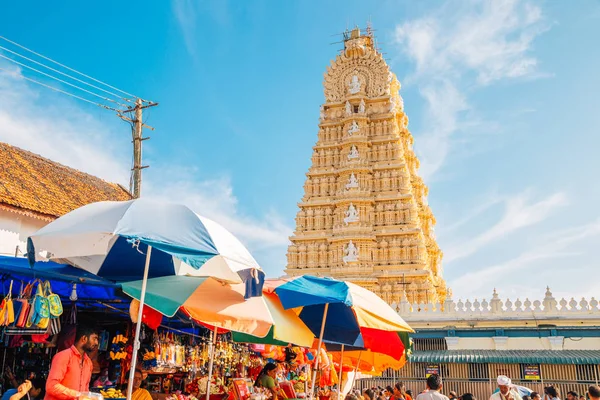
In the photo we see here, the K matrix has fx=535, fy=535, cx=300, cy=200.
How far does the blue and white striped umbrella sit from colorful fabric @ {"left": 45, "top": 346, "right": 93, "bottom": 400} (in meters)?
1.11

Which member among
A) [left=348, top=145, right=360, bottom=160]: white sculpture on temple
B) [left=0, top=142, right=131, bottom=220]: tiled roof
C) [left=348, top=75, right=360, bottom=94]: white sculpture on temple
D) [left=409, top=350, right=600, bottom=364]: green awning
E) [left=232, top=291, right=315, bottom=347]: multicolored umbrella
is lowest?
[left=409, top=350, right=600, bottom=364]: green awning

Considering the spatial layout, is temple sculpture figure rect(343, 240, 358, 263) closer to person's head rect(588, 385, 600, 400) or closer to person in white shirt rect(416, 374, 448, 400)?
person in white shirt rect(416, 374, 448, 400)

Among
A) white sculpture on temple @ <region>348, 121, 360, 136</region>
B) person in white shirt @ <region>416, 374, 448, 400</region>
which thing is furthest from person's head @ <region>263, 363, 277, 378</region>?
white sculpture on temple @ <region>348, 121, 360, 136</region>

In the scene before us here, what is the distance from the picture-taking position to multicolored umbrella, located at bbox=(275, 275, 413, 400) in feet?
23.8

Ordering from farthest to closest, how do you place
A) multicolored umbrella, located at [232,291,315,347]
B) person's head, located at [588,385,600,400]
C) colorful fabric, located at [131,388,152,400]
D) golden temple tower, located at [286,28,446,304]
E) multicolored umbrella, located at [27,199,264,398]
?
golden temple tower, located at [286,28,446,304] < multicolored umbrella, located at [232,291,315,347] < colorful fabric, located at [131,388,152,400] < person's head, located at [588,385,600,400] < multicolored umbrella, located at [27,199,264,398]

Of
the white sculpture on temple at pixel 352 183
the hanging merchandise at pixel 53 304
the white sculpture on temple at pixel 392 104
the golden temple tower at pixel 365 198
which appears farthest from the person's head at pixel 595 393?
the white sculpture on temple at pixel 392 104

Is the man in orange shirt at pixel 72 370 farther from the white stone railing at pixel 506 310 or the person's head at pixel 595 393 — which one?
the white stone railing at pixel 506 310

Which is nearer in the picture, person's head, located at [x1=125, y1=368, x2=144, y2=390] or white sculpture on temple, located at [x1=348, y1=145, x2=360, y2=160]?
person's head, located at [x1=125, y1=368, x2=144, y2=390]

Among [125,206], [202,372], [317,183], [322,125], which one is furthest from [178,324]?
[322,125]

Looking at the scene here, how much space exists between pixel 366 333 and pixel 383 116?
25970mm

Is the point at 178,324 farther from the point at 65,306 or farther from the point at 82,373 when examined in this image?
the point at 82,373

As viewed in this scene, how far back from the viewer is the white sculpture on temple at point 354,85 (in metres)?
35.8

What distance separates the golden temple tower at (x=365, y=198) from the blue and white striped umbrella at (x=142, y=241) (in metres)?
24.2

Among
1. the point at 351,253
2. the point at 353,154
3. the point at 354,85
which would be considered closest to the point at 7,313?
the point at 351,253
